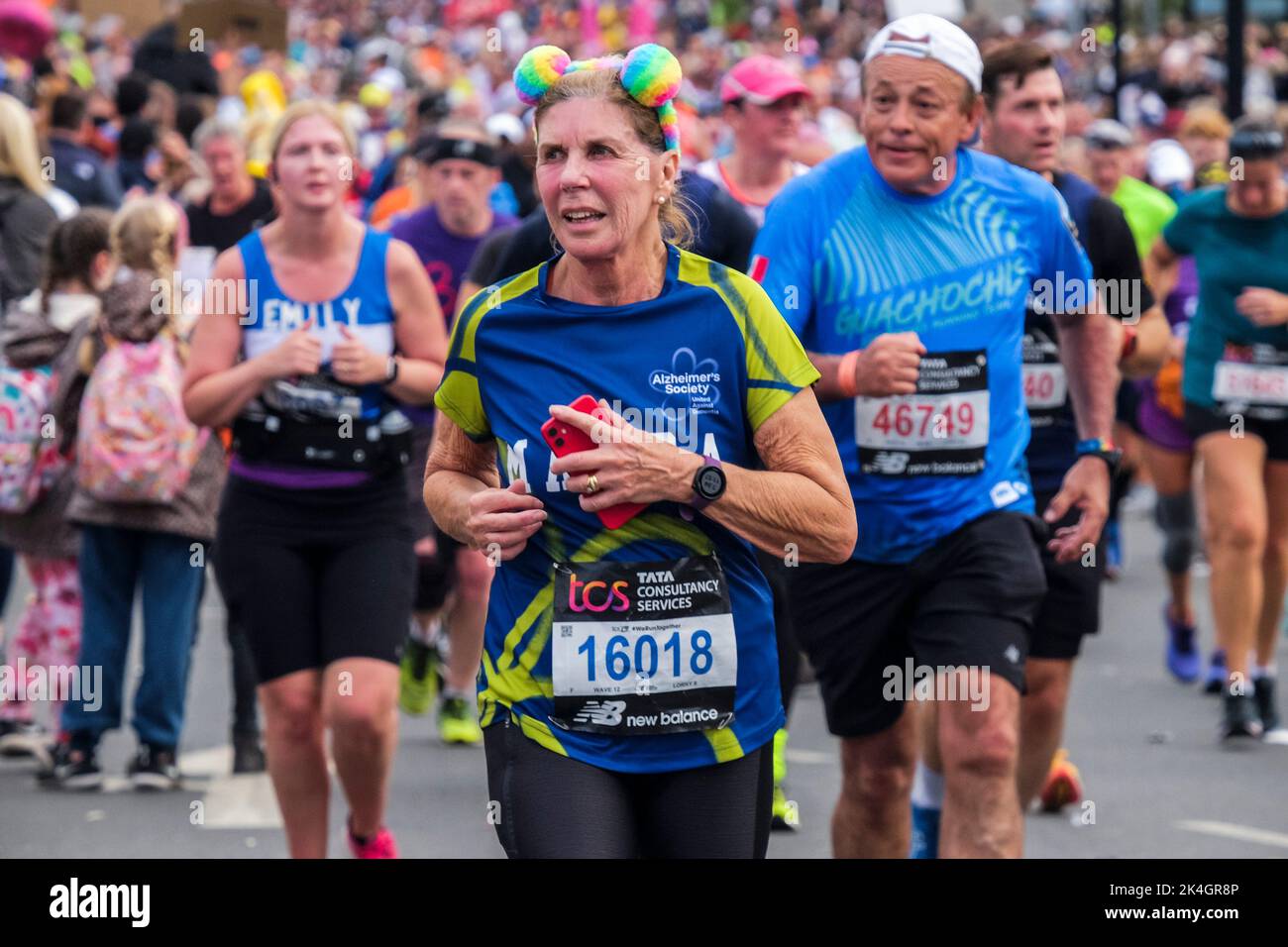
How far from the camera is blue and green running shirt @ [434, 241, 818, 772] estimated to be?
3969 mm

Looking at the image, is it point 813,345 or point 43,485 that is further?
point 43,485

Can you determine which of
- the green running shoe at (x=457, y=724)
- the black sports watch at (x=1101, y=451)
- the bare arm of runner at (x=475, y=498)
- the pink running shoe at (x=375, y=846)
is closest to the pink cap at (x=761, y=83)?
the black sports watch at (x=1101, y=451)

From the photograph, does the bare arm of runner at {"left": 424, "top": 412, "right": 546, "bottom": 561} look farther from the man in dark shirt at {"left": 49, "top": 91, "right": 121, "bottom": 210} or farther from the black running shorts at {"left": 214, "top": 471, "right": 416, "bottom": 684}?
the man in dark shirt at {"left": 49, "top": 91, "right": 121, "bottom": 210}

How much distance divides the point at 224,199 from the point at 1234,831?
609cm

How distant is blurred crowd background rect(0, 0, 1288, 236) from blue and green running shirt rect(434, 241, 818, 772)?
352cm

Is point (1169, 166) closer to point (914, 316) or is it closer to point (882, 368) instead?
point (914, 316)

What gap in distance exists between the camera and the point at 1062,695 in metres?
6.50

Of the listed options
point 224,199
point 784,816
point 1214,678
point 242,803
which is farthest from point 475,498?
point 224,199

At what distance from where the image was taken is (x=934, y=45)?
549 cm
